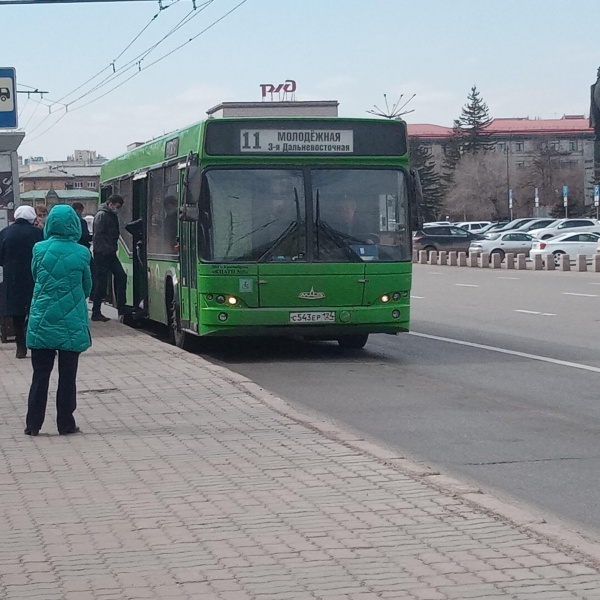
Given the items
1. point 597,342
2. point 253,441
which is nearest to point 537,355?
point 597,342

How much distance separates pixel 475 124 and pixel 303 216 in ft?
456

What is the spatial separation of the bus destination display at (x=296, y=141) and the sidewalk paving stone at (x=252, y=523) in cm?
586

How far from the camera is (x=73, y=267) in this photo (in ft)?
31.9

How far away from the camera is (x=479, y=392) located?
12797 mm

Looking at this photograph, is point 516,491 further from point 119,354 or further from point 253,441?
point 119,354

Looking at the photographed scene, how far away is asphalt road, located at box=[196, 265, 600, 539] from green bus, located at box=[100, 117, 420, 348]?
0.64m

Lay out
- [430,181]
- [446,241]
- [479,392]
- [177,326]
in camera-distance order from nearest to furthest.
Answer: [479,392], [177,326], [446,241], [430,181]

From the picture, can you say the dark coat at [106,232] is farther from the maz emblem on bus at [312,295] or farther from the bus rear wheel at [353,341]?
the maz emblem on bus at [312,295]

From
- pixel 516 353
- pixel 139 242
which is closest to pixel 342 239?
pixel 516 353

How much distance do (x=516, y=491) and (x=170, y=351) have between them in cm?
887

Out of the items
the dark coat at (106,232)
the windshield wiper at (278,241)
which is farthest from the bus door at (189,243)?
the dark coat at (106,232)

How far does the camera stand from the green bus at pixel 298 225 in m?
15.5

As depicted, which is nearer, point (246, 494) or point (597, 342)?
point (246, 494)

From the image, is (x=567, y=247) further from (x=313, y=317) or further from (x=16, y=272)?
(x=16, y=272)
